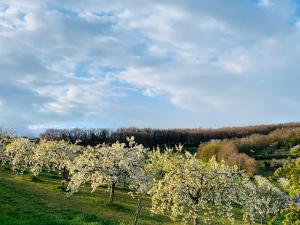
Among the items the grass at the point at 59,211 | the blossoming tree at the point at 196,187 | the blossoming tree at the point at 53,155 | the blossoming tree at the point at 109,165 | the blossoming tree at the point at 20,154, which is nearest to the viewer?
the grass at the point at 59,211

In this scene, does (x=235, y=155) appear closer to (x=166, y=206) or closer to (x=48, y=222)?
(x=166, y=206)

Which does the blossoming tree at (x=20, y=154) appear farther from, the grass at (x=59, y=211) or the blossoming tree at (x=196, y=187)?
the blossoming tree at (x=196, y=187)

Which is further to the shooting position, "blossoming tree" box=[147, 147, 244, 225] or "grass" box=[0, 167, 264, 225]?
"blossoming tree" box=[147, 147, 244, 225]

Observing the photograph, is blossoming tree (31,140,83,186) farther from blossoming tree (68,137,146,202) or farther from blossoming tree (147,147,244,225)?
blossoming tree (147,147,244,225)

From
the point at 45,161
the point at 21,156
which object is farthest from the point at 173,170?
the point at 21,156

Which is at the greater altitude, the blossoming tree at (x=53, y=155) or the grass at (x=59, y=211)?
the blossoming tree at (x=53, y=155)

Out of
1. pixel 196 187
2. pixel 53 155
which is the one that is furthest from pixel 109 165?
pixel 53 155

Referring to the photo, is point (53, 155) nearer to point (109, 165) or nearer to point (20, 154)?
point (20, 154)

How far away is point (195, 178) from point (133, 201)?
3224 centimetres

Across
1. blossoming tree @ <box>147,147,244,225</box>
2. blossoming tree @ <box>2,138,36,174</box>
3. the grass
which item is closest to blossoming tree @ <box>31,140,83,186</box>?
blossoming tree @ <box>2,138,36,174</box>

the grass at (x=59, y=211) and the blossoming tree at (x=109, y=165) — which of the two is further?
the blossoming tree at (x=109, y=165)

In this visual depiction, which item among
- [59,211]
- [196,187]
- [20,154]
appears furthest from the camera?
[20,154]

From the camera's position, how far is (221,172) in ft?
133

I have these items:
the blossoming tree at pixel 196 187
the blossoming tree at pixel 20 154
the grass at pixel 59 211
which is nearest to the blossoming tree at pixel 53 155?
the blossoming tree at pixel 20 154
